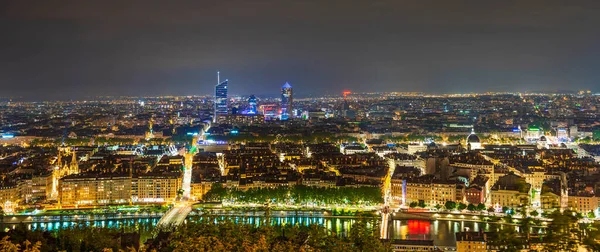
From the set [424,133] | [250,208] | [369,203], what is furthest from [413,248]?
[424,133]

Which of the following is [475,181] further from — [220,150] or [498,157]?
[220,150]

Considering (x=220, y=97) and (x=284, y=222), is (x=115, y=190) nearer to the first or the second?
(x=284, y=222)

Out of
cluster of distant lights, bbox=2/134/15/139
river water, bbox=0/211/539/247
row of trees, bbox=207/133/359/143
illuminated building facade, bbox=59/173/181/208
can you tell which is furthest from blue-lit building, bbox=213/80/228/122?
river water, bbox=0/211/539/247

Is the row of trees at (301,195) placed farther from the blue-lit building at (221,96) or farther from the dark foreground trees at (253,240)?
the blue-lit building at (221,96)

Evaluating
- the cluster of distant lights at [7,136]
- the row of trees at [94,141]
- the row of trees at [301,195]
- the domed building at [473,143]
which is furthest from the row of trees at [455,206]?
the cluster of distant lights at [7,136]

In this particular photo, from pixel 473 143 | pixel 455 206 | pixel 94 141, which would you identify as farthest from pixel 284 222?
pixel 94 141

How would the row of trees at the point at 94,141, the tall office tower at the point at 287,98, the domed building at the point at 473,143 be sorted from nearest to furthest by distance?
the domed building at the point at 473,143 → the row of trees at the point at 94,141 → the tall office tower at the point at 287,98

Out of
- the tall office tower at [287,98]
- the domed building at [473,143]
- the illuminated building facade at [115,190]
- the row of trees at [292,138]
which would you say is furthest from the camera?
the tall office tower at [287,98]
